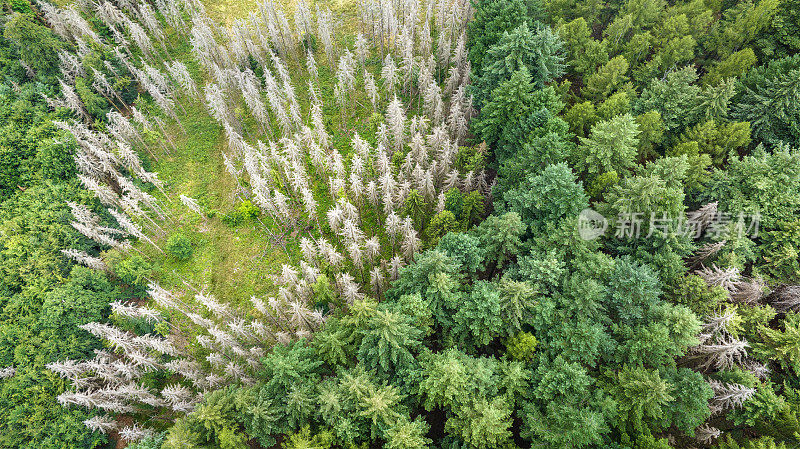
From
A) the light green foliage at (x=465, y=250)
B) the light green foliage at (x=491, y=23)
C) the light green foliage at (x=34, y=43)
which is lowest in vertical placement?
the light green foliage at (x=465, y=250)

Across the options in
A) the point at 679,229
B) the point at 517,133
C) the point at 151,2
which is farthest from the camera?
the point at 151,2

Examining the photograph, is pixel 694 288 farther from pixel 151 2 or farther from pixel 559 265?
pixel 151 2

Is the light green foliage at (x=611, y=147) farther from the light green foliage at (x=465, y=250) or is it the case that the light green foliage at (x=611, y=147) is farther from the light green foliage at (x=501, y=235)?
the light green foliage at (x=465, y=250)

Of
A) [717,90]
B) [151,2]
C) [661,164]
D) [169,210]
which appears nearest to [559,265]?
[661,164]

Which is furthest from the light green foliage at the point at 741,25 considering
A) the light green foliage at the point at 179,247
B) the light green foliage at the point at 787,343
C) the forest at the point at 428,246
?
the light green foliage at the point at 179,247

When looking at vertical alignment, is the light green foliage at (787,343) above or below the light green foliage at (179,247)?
below

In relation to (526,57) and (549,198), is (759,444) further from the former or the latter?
(526,57)

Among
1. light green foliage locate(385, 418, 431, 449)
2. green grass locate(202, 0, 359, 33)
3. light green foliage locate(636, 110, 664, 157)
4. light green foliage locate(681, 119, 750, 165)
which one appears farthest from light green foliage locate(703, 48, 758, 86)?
green grass locate(202, 0, 359, 33)

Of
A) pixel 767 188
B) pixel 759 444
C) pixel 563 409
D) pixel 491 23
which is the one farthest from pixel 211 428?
pixel 491 23
